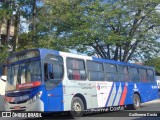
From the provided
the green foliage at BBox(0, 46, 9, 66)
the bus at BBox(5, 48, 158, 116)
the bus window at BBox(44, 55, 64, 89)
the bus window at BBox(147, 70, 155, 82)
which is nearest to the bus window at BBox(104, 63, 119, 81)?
the bus at BBox(5, 48, 158, 116)

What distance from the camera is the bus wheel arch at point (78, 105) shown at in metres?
13.6

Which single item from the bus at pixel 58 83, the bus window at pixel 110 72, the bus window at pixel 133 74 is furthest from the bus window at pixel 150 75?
the bus at pixel 58 83

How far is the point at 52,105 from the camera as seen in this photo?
12.6 m

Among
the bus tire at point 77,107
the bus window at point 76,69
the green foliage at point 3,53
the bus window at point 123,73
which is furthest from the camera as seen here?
the green foliage at point 3,53

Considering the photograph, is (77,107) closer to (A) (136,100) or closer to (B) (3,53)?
(A) (136,100)

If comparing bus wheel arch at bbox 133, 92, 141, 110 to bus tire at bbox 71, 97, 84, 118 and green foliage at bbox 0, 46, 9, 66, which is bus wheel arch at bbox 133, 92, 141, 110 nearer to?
bus tire at bbox 71, 97, 84, 118

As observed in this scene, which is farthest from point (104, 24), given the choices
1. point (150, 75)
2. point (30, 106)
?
point (30, 106)

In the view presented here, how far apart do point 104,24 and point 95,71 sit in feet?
33.1

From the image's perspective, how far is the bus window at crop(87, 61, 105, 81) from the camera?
15245 millimetres

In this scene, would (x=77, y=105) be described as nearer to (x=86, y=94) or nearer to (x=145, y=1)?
(x=86, y=94)

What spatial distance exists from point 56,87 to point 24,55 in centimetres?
188

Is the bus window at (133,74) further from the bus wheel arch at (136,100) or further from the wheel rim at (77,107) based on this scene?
the wheel rim at (77,107)

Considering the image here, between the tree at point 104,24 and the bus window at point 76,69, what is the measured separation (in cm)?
922

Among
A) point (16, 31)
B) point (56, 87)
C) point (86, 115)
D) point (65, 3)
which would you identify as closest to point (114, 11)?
point (65, 3)
